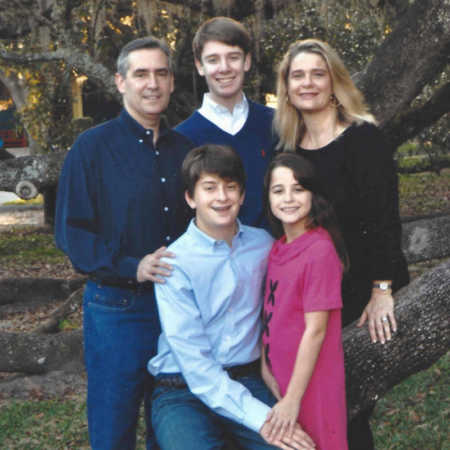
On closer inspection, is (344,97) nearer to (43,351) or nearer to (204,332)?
(204,332)

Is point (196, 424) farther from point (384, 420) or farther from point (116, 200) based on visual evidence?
point (384, 420)

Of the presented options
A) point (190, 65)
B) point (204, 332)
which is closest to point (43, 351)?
point (204, 332)

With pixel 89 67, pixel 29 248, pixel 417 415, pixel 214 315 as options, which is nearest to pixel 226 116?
pixel 214 315

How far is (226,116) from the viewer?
363 centimetres

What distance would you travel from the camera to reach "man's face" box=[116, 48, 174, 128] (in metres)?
3.22

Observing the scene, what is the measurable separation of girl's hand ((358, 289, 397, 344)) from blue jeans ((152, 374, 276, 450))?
0.50m

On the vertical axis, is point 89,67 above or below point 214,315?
above

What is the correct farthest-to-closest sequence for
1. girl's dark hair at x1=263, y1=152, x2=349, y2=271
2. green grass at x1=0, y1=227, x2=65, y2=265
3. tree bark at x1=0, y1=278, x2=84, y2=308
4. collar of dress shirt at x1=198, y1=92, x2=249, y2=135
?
green grass at x1=0, y1=227, x2=65, y2=265, tree bark at x1=0, y1=278, x2=84, y2=308, collar of dress shirt at x1=198, y1=92, x2=249, y2=135, girl's dark hair at x1=263, y1=152, x2=349, y2=271

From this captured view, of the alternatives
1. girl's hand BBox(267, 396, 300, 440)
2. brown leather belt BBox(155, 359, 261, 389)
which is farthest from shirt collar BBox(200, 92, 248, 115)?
girl's hand BBox(267, 396, 300, 440)

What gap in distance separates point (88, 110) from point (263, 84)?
1291cm

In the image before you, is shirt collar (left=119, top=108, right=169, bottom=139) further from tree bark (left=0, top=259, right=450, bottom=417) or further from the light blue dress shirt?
tree bark (left=0, top=259, right=450, bottom=417)

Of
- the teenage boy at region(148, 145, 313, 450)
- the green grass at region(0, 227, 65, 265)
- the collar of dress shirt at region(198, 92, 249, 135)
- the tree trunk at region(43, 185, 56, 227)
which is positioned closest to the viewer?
the teenage boy at region(148, 145, 313, 450)

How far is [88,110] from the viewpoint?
22891 mm

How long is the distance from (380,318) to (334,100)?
1014mm
